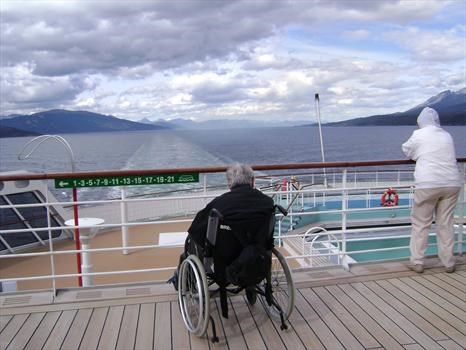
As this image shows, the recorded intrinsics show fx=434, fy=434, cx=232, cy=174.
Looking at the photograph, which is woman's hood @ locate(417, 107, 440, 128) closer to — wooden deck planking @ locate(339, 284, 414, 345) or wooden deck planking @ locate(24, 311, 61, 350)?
wooden deck planking @ locate(339, 284, 414, 345)

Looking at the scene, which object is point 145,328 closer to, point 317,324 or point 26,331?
point 26,331

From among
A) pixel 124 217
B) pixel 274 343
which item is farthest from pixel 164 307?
pixel 124 217

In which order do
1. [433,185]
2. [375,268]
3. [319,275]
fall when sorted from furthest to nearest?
[375,268]
[319,275]
[433,185]

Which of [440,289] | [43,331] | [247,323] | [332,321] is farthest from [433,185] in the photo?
[43,331]

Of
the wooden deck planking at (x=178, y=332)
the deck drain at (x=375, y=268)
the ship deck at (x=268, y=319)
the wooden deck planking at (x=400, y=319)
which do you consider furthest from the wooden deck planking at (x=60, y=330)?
the deck drain at (x=375, y=268)

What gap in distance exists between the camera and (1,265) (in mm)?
6742

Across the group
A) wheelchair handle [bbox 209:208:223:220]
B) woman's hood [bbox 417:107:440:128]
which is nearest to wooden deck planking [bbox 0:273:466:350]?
wheelchair handle [bbox 209:208:223:220]

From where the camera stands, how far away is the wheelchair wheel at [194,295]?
6.78 feet

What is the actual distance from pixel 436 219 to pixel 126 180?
2.23 meters

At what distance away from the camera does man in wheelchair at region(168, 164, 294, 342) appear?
210cm

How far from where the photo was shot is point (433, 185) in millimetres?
3014

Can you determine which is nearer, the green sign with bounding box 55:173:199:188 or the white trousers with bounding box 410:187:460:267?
the green sign with bounding box 55:173:199:188

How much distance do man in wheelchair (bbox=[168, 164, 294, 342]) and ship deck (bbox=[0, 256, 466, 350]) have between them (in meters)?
0.22

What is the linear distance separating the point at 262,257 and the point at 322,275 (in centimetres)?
118
